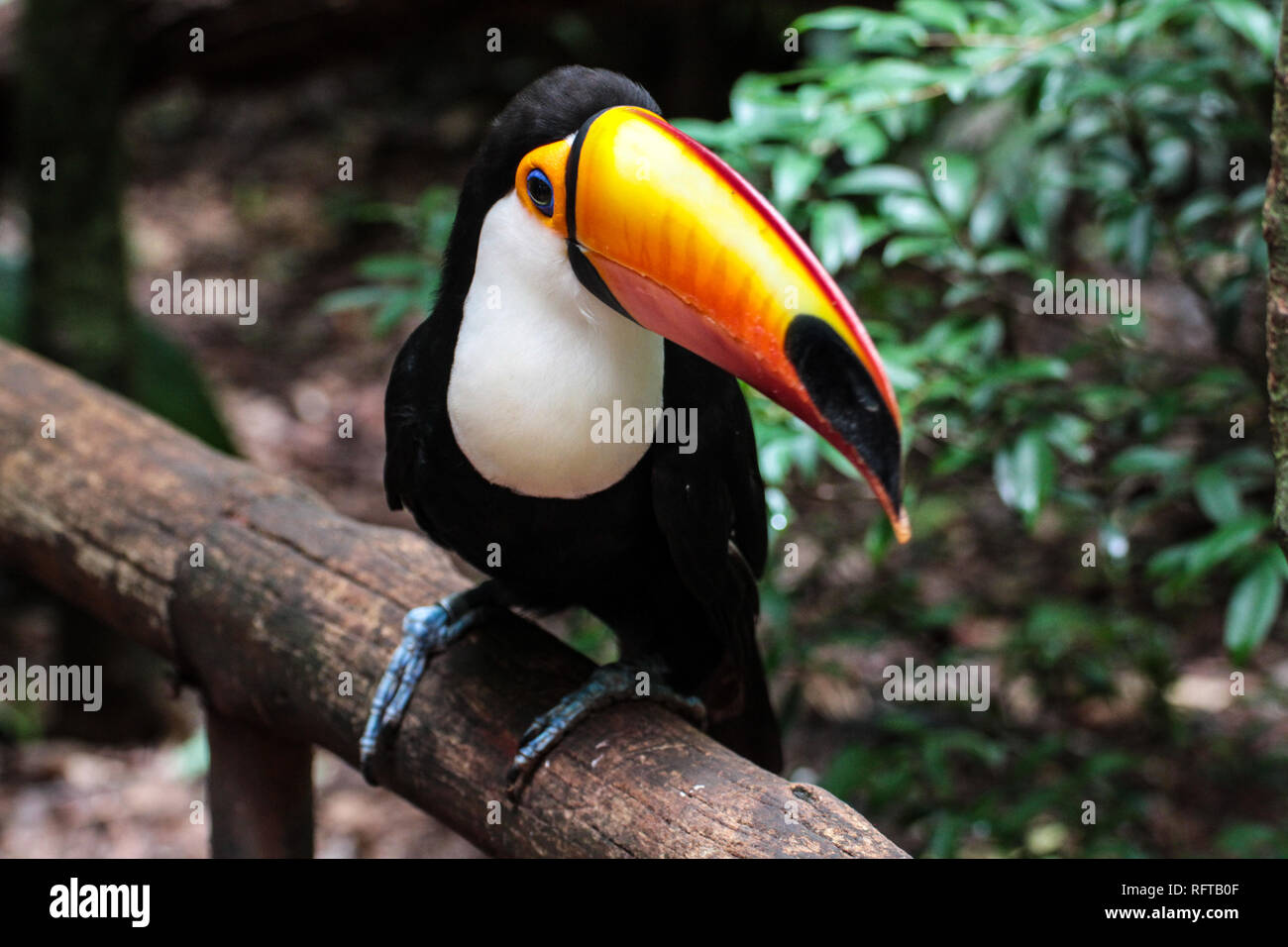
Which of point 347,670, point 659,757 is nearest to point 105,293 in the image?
point 347,670

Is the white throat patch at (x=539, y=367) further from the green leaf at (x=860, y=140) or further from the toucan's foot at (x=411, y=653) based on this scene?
the green leaf at (x=860, y=140)

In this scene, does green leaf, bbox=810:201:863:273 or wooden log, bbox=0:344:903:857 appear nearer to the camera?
wooden log, bbox=0:344:903:857

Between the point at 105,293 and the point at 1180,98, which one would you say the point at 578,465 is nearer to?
the point at 1180,98

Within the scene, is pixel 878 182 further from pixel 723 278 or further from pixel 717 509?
pixel 723 278

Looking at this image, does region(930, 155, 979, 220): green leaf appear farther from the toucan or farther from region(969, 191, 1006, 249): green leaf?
the toucan

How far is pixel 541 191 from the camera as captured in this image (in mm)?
1833

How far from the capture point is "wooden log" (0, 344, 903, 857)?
1.82 meters

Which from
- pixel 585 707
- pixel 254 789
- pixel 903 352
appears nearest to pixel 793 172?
pixel 903 352

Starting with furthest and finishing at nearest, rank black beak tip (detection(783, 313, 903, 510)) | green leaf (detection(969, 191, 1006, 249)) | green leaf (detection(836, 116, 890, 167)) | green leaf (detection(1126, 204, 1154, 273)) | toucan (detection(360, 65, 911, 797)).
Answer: green leaf (detection(969, 191, 1006, 249))
green leaf (detection(1126, 204, 1154, 273))
green leaf (detection(836, 116, 890, 167))
toucan (detection(360, 65, 911, 797))
black beak tip (detection(783, 313, 903, 510))

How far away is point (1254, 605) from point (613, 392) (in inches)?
47.1

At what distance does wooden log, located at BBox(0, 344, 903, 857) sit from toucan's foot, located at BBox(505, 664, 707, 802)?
25 millimetres

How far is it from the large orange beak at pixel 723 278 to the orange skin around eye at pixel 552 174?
0.05ft

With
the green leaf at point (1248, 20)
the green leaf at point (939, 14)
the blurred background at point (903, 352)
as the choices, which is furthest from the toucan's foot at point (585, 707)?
the green leaf at point (1248, 20)

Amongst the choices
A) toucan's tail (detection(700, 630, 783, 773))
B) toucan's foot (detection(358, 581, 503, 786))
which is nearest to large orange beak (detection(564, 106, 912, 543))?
toucan's foot (detection(358, 581, 503, 786))
